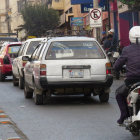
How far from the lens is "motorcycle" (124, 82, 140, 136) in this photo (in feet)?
27.0

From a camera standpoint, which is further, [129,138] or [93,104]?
[93,104]

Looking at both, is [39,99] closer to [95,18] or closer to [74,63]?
[74,63]

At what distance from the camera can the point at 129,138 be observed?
8930mm

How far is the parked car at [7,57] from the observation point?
24859mm

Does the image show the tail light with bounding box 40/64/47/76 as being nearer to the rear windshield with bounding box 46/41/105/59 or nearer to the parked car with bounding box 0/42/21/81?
the rear windshield with bounding box 46/41/105/59

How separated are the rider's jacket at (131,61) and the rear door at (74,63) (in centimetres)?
513

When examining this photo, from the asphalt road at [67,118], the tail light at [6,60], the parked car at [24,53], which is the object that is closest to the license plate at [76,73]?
the asphalt road at [67,118]

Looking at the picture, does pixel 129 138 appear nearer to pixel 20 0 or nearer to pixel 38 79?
pixel 38 79

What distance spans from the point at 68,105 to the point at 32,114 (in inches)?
75.5

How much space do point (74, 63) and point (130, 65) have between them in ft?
17.6

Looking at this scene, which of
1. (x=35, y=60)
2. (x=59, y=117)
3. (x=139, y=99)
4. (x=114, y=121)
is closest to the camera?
(x=139, y=99)

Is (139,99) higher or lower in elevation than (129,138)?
higher

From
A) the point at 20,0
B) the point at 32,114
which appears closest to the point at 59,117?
the point at 32,114

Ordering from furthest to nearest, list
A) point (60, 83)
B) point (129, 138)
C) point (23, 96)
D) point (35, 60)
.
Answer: point (23, 96), point (35, 60), point (60, 83), point (129, 138)
